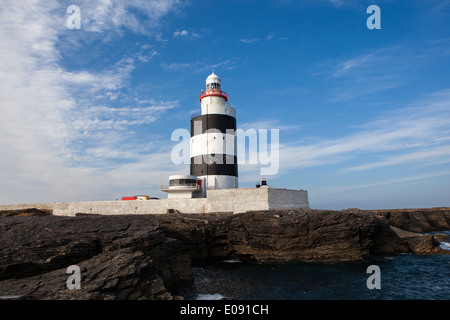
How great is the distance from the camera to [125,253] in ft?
35.8

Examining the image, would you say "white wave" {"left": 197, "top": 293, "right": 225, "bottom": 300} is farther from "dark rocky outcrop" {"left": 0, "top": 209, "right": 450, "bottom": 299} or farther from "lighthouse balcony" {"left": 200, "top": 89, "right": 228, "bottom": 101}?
"lighthouse balcony" {"left": 200, "top": 89, "right": 228, "bottom": 101}

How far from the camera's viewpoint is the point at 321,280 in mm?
14258

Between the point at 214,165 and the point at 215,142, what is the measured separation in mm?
2795

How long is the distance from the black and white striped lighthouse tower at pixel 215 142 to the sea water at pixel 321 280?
13.9m

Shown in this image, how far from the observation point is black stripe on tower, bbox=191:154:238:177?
31.8 meters

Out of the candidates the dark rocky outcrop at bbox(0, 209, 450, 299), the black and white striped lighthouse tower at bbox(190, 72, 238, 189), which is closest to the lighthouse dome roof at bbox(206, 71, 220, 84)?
the black and white striped lighthouse tower at bbox(190, 72, 238, 189)

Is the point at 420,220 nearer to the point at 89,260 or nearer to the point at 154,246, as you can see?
the point at 154,246

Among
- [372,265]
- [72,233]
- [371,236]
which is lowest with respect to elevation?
[372,265]

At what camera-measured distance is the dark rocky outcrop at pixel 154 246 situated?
357 inches

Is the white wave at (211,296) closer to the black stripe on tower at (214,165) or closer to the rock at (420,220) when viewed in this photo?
the black stripe on tower at (214,165)

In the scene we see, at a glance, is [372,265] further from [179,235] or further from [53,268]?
[53,268]
